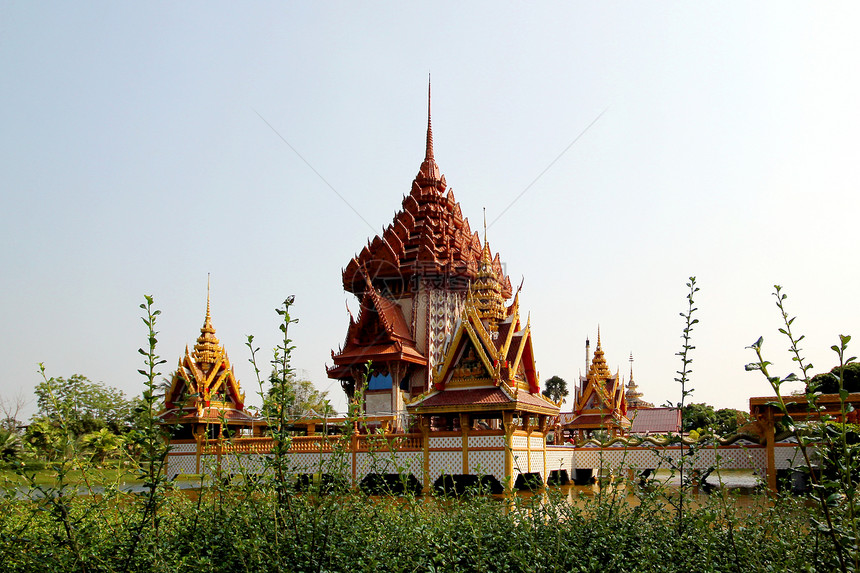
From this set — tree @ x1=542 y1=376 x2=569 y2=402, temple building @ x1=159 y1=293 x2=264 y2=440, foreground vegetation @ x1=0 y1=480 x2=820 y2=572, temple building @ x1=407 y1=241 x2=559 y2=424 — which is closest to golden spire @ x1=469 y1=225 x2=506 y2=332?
temple building @ x1=407 y1=241 x2=559 y2=424

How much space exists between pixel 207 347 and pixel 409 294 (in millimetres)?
9854

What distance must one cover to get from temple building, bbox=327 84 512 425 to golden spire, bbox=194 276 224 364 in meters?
5.33

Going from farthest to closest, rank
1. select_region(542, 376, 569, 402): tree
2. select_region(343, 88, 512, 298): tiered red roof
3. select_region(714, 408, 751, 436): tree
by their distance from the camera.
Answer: select_region(542, 376, 569, 402): tree → select_region(343, 88, 512, 298): tiered red roof → select_region(714, 408, 751, 436): tree

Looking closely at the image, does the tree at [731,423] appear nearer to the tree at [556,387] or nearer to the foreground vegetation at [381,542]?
the foreground vegetation at [381,542]

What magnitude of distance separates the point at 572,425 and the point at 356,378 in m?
10.1

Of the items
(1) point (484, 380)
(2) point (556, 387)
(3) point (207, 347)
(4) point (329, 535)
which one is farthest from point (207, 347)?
(2) point (556, 387)

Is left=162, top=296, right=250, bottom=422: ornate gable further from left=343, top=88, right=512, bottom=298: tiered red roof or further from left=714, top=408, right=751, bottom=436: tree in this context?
left=714, top=408, right=751, bottom=436: tree

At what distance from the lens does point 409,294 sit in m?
33.3

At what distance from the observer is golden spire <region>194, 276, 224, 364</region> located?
29.3 metres

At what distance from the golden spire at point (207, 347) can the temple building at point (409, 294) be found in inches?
210

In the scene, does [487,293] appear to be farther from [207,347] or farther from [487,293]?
[207,347]

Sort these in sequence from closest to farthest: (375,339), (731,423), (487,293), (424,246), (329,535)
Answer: (329,535)
(731,423)
(487,293)
(375,339)
(424,246)

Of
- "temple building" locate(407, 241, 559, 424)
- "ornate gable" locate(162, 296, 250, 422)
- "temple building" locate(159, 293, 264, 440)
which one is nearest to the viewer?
"temple building" locate(407, 241, 559, 424)

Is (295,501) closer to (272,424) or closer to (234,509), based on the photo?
(234,509)
